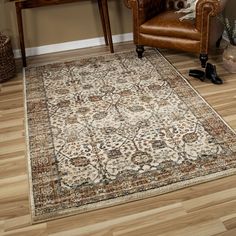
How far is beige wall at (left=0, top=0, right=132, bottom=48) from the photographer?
355 centimetres

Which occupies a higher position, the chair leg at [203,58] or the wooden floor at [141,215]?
the chair leg at [203,58]

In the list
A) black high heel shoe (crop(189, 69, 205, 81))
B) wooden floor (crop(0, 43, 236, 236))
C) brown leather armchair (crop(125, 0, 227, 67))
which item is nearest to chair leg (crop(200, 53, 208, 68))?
brown leather armchair (crop(125, 0, 227, 67))

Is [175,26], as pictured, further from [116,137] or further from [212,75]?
[116,137]

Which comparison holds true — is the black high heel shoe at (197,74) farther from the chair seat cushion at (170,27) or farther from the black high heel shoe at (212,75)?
the chair seat cushion at (170,27)

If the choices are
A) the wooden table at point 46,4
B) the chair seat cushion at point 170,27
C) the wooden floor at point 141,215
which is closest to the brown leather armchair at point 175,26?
the chair seat cushion at point 170,27

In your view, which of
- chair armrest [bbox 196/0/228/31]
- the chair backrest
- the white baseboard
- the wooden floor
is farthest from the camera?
the white baseboard

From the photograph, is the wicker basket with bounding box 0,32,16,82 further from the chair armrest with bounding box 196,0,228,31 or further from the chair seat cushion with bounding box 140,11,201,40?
the chair armrest with bounding box 196,0,228,31

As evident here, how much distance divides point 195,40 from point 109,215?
6.03ft

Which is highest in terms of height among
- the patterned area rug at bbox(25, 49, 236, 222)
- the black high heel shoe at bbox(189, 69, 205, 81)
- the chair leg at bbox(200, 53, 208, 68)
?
the chair leg at bbox(200, 53, 208, 68)

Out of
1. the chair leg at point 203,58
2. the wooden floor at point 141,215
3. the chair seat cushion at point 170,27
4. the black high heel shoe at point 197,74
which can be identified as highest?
the chair seat cushion at point 170,27

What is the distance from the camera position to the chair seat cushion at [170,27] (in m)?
2.94

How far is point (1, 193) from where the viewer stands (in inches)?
75.0

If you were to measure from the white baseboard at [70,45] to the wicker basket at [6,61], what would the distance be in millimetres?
499

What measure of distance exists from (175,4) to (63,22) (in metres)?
1.21
